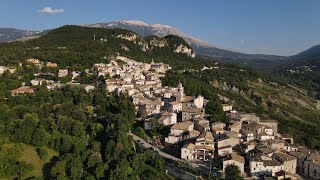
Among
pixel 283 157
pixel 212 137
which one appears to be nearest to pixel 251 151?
pixel 283 157

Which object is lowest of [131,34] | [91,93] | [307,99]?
[307,99]

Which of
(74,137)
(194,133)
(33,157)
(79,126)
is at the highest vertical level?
(79,126)

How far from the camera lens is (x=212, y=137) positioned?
40469 millimetres

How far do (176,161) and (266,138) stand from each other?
12.3 metres

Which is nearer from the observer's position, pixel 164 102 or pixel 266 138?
pixel 266 138

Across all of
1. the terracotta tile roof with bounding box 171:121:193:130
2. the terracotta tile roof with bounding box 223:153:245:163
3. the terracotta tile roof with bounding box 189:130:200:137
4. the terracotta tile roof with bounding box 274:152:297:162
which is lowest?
the terracotta tile roof with bounding box 274:152:297:162

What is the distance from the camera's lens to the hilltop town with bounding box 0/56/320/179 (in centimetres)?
3684

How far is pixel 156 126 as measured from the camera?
45375 mm

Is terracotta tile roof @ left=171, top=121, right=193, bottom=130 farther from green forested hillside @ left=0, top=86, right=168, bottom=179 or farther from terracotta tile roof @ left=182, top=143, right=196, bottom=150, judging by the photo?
green forested hillside @ left=0, top=86, right=168, bottom=179

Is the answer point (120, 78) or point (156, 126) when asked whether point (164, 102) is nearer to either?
point (156, 126)

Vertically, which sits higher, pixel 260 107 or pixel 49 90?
pixel 49 90

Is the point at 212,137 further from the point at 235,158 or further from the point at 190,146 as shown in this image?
the point at 235,158

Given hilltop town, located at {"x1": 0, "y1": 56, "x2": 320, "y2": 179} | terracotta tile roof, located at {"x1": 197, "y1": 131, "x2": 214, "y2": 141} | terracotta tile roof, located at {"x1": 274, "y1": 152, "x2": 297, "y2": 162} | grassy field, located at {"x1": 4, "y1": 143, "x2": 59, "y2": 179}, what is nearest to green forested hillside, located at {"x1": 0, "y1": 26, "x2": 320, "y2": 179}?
grassy field, located at {"x1": 4, "y1": 143, "x2": 59, "y2": 179}

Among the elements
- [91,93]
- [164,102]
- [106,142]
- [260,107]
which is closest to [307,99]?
[260,107]
